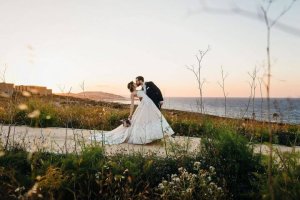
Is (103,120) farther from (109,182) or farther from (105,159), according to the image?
(109,182)

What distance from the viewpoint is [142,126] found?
420 inches

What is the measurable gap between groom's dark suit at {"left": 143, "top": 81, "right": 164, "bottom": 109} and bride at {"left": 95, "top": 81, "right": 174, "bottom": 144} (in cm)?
19

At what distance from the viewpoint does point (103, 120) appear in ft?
46.7

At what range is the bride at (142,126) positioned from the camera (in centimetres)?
1048

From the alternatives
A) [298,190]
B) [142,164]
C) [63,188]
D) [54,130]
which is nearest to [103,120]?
[54,130]

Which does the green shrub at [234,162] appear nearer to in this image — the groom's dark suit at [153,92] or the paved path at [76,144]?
the paved path at [76,144]

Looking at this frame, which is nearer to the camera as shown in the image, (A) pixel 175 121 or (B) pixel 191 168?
(B) pixel 191 168

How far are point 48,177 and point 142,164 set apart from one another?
78.1 inches

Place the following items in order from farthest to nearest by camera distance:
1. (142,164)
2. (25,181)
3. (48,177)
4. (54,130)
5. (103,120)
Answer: (103,120)
(54,130)
(142,164)
(25,181)
(48,177)

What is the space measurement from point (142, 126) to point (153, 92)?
1.06m

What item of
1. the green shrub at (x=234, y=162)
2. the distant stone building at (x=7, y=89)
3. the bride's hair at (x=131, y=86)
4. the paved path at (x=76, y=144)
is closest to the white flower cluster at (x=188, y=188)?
the green shrub at (x=234, y=162)

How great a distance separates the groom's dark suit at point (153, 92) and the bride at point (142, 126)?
19cm

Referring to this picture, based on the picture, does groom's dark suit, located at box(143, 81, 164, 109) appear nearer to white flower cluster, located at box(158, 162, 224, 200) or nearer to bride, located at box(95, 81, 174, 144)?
bride, located at box(95, 81, 174, 144)

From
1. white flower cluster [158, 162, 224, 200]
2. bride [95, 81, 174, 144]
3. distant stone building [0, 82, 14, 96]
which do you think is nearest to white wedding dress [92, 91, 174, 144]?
bride [95, 81, 174, 144]
